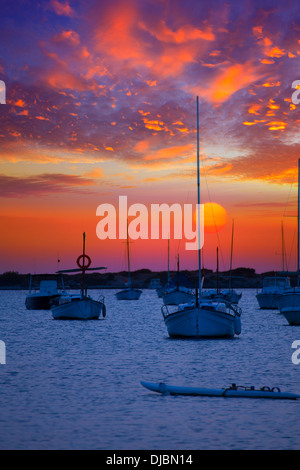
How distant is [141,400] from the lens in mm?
23469

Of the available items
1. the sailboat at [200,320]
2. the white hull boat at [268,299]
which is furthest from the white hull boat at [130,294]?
the sailboat at [200,320]

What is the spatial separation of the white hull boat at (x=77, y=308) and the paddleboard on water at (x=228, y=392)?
151 feet

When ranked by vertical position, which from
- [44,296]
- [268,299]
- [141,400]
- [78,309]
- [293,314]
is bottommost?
[141,400]

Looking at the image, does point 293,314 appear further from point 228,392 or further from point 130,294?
point 130,294

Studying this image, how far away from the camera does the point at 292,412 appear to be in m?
20.6

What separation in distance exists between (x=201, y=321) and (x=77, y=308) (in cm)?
2932

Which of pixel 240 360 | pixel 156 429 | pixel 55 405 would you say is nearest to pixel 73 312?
pixel 240 360

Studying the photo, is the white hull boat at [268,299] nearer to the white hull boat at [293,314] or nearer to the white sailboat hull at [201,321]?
the white hull boat at [293,314]

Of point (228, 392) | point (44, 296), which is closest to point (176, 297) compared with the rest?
point (44, 296)

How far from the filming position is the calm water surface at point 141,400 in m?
17.3

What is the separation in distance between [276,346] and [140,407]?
26.7 meters

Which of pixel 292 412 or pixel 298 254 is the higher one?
pixel 298 254

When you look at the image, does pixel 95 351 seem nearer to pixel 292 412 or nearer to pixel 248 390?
pixel 248 390
